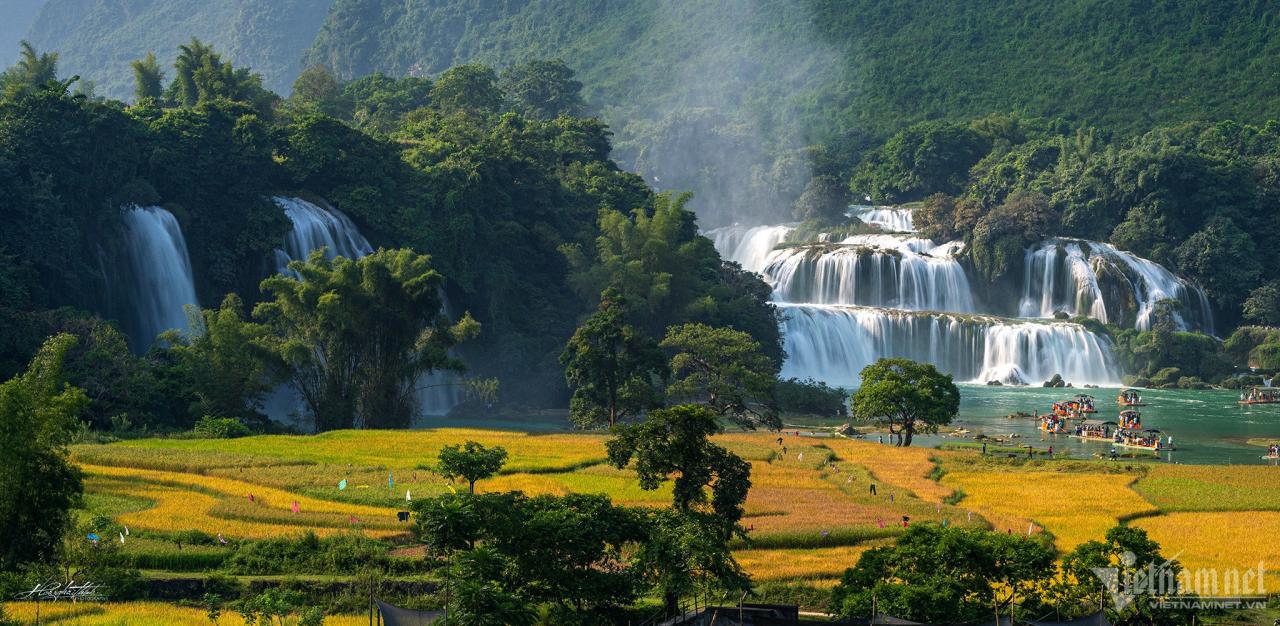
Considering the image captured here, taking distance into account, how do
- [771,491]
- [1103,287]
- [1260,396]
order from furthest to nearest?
[1103,287]
[1260,396]
[771,491]

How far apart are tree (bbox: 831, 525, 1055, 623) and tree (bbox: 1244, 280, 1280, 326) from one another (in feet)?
249

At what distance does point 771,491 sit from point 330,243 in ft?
115

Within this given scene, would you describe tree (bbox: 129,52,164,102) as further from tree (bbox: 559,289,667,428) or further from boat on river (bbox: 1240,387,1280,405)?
boat on river (bbox: 1240,387,1280,405)

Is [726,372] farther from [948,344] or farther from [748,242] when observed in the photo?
[748,242]

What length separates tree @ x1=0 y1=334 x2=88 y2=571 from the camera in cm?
2653

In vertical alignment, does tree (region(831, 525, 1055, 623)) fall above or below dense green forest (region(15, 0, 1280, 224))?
below

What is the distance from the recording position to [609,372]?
57.4 metres

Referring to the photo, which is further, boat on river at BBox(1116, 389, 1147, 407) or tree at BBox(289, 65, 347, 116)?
tree at BBox(289, 65, 347, 116)

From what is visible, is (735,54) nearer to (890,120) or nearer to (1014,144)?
(890,120)

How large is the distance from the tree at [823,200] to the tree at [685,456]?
95.3 metres

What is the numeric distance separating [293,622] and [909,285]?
260ft

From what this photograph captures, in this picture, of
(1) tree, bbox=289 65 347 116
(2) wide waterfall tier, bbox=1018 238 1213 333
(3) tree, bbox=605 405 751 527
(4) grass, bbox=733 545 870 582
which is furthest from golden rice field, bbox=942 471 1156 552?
(1) tree, bbox=289 65 347 116

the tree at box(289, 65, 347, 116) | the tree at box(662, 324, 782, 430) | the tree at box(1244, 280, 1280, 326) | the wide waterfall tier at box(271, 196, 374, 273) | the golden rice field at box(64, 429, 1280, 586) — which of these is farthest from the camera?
the tree at box(289, 65, 347, 116)

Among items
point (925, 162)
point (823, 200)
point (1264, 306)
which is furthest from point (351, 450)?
point (925, 162)
